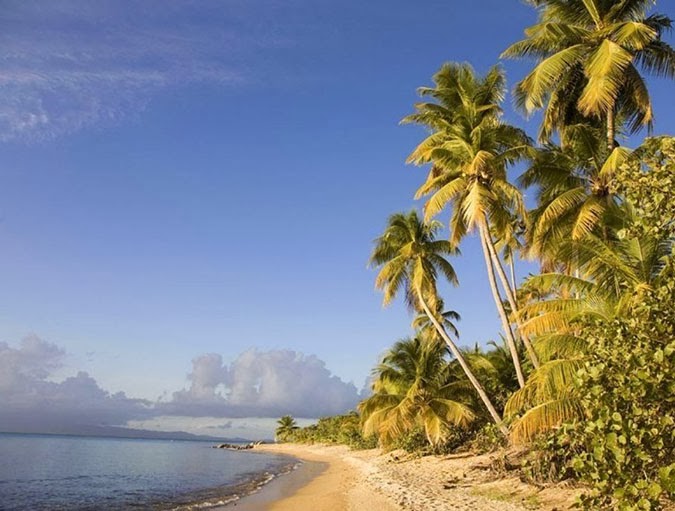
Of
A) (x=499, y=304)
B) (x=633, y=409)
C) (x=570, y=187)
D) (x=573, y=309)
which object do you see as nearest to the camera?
(x=633, y=409)

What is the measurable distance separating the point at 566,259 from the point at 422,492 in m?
7.82

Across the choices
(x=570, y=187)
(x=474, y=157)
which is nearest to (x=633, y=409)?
(x=570, y=187)

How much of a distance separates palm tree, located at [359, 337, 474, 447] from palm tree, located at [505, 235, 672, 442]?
11868 millimetres

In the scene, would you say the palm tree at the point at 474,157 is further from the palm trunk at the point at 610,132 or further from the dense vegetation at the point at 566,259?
the palm trunk at the point at 610,132

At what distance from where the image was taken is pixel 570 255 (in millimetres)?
12711

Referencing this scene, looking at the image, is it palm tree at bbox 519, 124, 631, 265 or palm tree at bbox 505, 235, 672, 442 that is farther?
palm tree at bbox 519, 124, 631, 265

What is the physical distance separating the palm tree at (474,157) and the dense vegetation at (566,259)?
2.2 inches

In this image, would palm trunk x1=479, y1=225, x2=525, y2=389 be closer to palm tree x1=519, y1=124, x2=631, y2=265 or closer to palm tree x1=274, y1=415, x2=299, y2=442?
palm tree x1=519, y1=124, x2=631, y2=265

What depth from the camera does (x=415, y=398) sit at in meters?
24.8

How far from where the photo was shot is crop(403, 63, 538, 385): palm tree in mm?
16391

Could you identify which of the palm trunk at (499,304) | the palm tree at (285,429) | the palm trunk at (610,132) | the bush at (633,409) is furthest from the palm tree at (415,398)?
the palm tree at (285,429)

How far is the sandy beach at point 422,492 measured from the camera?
1183 cm

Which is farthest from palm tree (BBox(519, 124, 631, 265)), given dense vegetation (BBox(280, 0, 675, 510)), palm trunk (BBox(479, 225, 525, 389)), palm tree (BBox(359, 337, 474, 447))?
Result: palm tree (BBox(359, 337, 474, 447))

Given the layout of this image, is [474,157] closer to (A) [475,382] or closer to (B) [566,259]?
(B) [566,259]
